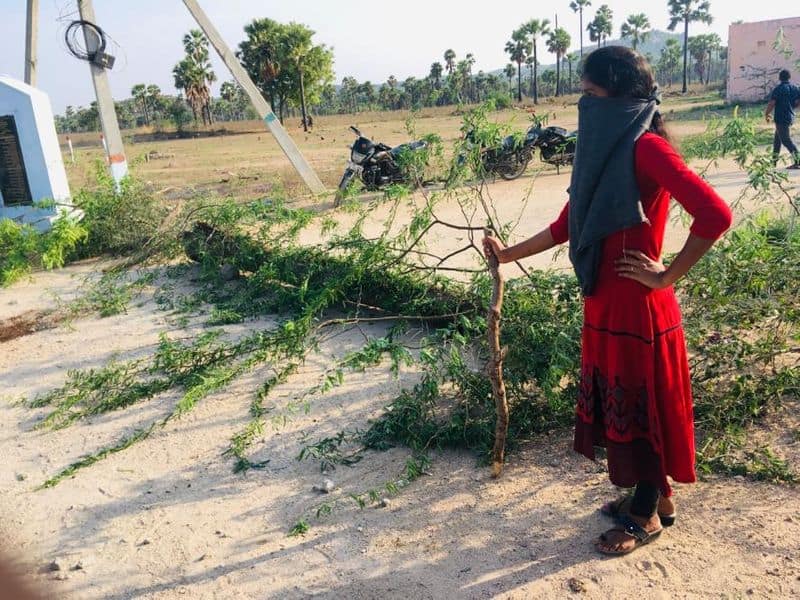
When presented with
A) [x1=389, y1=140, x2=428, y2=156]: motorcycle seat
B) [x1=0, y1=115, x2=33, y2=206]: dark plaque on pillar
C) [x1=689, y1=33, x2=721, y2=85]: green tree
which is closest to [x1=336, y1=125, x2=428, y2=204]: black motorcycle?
[x1=389, y1=140, x2=428, y2=156]: motorcycle seat

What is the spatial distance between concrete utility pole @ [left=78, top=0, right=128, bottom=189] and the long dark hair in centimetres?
901

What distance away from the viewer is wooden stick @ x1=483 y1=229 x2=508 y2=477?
119 inches

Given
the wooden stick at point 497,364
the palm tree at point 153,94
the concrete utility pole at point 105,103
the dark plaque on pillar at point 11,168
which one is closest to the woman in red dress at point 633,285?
the wooden stick at point 497,364

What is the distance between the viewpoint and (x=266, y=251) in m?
6.22

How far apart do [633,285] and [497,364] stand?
2.77 ft

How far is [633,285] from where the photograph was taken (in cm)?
240

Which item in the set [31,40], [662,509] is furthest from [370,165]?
[662,509]

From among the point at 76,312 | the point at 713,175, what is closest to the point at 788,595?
the point at 76,312

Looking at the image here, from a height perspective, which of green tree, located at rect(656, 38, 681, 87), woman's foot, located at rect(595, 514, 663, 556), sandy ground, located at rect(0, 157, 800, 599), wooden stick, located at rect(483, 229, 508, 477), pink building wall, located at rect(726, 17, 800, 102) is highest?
green tree, located at rect(656, 38, 681, 87)

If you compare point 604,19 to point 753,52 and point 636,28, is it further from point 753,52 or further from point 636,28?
point 753,52

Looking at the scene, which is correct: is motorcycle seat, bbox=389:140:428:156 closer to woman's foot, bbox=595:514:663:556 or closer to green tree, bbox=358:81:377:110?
woman's foot, bbox=595:514:663:556

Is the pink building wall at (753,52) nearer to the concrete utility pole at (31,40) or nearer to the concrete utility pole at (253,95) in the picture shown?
the concrete utility pole at (253,95)

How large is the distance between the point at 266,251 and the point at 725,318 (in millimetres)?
3907

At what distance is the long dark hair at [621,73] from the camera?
7.44 ft
